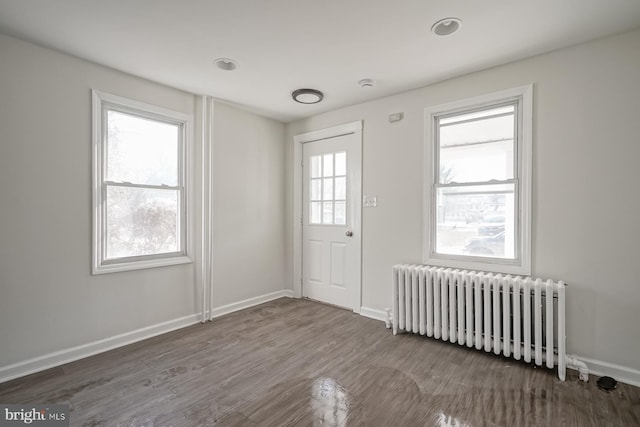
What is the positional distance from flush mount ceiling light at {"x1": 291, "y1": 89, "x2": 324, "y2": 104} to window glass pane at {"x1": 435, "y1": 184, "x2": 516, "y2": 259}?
1704mm

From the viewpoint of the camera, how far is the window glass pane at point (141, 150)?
2920 mm

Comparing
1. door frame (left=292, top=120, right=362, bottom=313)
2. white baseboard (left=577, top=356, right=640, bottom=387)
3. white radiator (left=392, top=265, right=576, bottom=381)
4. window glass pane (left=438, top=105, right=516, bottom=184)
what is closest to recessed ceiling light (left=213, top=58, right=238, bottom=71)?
door frame (left=292, top=120, right=362, bottom=313)

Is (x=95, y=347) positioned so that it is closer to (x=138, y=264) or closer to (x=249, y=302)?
(x=138, y=264)

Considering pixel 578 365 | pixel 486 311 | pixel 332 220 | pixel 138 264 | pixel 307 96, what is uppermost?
pixel 307 96

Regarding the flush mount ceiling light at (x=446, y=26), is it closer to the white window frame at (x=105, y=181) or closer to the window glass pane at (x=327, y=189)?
the window glass pane at (x=327, y=189)

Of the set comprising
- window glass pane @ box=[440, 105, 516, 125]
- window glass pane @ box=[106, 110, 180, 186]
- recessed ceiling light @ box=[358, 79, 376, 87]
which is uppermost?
recessed ceiling light @ box=[358, 79, 376, 87]

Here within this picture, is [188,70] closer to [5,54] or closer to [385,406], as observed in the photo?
[5,54]

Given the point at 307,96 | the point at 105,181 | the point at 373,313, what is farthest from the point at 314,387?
Result: the point at 307,96

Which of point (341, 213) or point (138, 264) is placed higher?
point (341, 213)

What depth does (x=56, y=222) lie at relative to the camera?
2557 millimetres

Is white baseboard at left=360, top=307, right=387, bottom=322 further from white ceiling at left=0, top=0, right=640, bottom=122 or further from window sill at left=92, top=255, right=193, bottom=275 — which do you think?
white ceiling at left=0, top=0, right=640, bottom=122

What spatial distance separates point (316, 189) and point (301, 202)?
0.32 metres

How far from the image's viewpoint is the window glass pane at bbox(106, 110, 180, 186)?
2920 mm

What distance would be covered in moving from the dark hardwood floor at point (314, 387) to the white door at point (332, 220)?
1.02 metres
